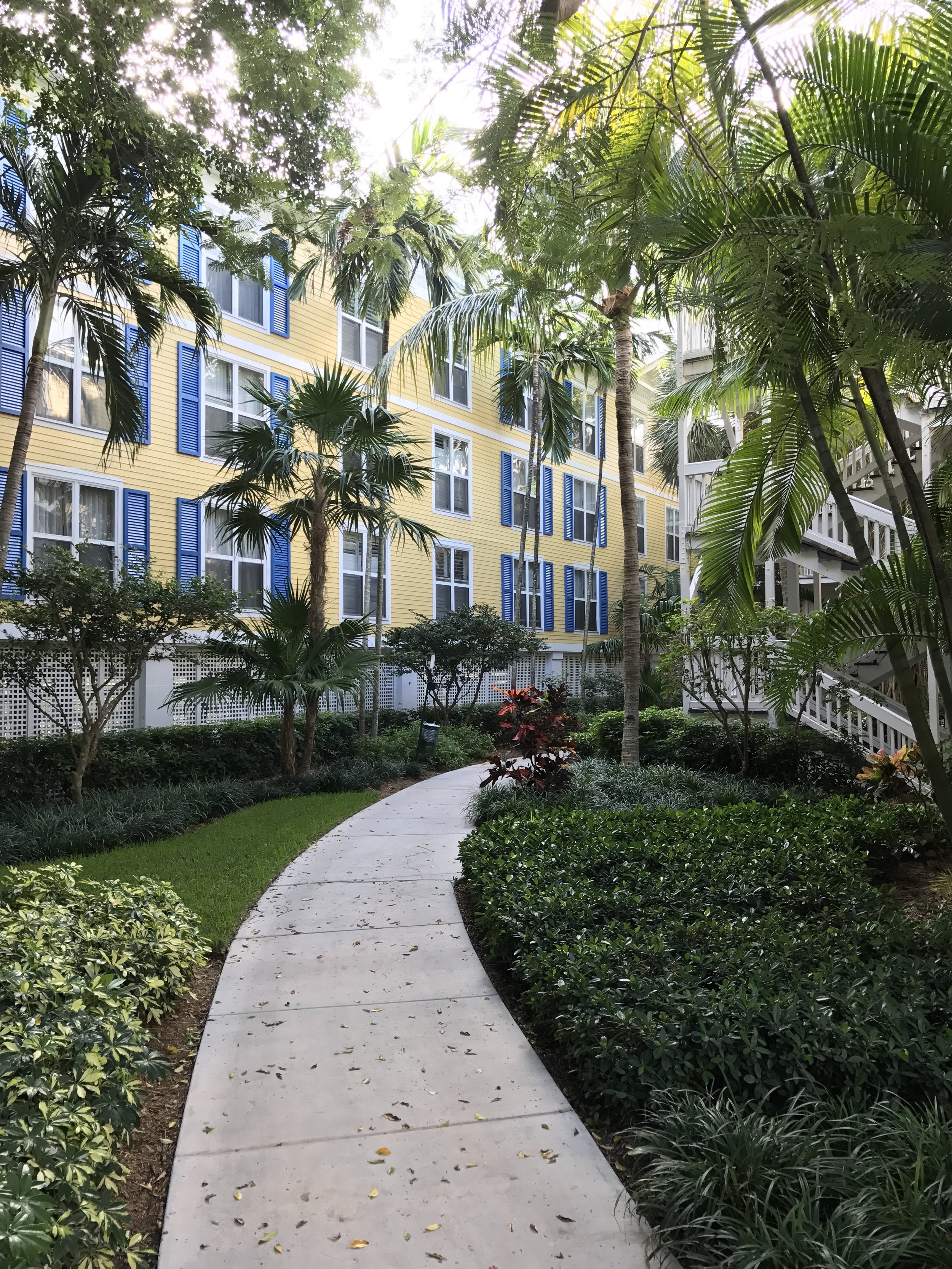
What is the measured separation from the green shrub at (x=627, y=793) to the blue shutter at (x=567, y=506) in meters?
15.5

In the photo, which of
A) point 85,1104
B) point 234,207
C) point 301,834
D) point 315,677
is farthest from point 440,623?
point 85,1104

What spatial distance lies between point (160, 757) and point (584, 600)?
53.0 feet

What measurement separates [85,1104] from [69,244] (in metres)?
7.85

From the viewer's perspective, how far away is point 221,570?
48.2 ft

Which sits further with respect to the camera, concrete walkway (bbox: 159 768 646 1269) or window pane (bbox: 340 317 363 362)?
window pane (bbox: 340 317 363 362)

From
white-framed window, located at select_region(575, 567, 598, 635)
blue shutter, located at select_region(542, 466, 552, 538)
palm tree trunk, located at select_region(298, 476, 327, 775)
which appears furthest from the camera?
white-framed window, located at select_region(575, 567, 598, 635)

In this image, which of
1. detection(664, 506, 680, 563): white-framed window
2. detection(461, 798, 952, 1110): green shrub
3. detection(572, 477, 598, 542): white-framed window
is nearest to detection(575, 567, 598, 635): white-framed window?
detection(572, 477, 598, 542): white-framed window

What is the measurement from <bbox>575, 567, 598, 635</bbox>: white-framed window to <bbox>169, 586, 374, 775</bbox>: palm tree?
14.3 m

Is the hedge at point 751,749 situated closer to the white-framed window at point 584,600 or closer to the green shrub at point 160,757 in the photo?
the green shrub at point 160,757

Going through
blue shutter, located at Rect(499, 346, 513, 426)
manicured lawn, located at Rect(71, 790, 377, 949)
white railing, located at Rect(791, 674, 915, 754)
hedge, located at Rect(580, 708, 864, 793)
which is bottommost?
manicured lawn, located at Rect(71, 790, 377, 949)

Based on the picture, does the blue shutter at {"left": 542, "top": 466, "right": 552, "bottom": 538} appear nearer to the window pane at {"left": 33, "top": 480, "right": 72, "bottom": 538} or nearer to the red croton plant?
the window pane at {"left": 33, "top": 480, "right": 72, "bottom": 538}

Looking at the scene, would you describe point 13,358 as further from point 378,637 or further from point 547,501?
point 547,501

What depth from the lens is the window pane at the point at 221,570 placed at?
14516 mm

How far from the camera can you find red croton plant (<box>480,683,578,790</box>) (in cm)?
788
